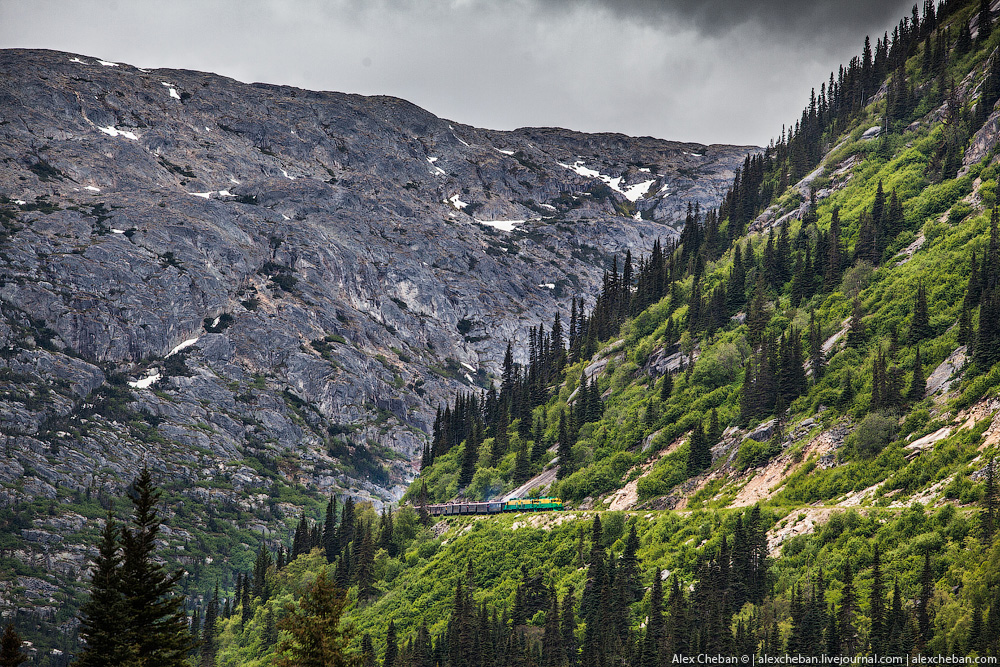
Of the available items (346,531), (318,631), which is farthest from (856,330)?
(318,631)

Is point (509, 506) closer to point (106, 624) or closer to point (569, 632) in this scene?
point (569, 632)

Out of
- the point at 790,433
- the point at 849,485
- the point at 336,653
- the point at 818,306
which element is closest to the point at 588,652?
the point at 849,485

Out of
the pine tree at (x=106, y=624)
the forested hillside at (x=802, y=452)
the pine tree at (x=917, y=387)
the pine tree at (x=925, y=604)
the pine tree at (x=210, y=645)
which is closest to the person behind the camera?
the pine tree at (x=106, y=624)

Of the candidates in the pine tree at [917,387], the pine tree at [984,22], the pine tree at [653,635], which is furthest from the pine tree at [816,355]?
the pine tree at [984,22]

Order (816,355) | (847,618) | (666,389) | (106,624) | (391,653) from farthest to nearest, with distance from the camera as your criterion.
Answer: (666,389) < (816,355) < (391,653) < (847,618) < (106,624)

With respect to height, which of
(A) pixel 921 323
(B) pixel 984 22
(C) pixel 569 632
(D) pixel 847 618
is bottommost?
(C) pixel 569 632

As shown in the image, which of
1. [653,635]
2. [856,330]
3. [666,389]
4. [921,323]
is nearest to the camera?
[653,635]

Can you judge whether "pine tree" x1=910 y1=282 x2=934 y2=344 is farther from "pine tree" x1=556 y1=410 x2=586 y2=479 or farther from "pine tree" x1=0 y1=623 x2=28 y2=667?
"pine tree" x1=0 y1=623 x2=28 y2=667

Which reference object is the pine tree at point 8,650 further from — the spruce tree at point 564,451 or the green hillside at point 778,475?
the spruce tree at point 564,451

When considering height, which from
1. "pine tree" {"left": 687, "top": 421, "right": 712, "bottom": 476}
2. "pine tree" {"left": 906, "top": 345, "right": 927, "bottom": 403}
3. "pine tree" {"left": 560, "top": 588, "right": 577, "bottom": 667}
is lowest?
"pine tree" {"left": 560, "top": 588, "right": 577, "bottom": 667}

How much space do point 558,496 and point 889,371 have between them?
2455 inches

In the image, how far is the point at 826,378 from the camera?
130 m

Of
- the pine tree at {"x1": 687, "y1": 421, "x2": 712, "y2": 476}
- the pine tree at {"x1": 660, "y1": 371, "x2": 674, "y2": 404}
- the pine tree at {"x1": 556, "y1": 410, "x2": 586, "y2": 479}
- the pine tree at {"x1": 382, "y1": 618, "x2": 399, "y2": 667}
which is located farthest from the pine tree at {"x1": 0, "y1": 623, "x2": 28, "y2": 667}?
the pine tree at {"x1": 660, "y1": 371, "x2": 674, "y2": 404}

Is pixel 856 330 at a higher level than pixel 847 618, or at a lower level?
higher
